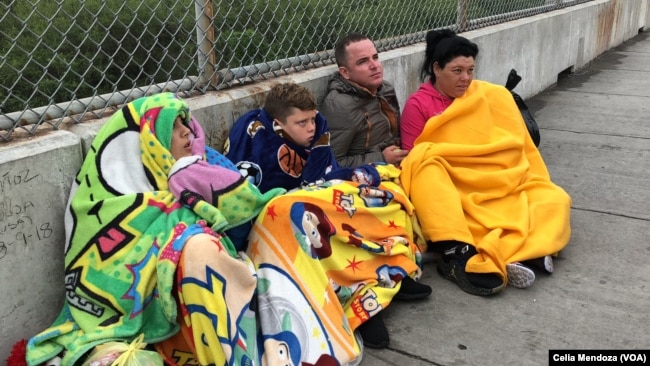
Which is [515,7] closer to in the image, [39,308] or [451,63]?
[451,63]

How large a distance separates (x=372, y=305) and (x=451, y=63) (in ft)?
5.76

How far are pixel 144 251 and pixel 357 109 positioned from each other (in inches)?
69.4

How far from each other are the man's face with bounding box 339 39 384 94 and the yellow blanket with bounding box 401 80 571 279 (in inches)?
17.0

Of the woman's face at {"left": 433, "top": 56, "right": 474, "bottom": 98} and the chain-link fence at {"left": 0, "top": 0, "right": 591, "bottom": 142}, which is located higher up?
the woman's face at {"left": 433, "top": 56, "right": 474, "bottom": 98}

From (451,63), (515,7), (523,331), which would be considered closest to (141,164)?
(523,331)

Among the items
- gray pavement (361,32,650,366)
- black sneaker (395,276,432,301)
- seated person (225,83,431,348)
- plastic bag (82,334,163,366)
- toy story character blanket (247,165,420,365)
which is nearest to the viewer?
plastic bag (82,334,163,366)

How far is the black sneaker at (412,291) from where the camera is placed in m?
3.14

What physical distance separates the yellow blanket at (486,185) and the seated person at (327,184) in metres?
0.20

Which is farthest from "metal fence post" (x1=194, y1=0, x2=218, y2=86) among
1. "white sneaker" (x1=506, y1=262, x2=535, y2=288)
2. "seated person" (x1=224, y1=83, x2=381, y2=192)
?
"white sneaker" (x1=506, y1=262, x2=535, y2=288)

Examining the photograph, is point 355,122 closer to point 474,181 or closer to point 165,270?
point 474,181

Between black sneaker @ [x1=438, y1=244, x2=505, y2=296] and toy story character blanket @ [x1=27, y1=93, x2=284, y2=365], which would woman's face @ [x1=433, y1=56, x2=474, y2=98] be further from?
toy story character blanket @ [x1=27, y1=93, x2=284, y2=365]

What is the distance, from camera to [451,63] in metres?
3.95

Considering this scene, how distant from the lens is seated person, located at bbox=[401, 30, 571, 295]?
3336mm

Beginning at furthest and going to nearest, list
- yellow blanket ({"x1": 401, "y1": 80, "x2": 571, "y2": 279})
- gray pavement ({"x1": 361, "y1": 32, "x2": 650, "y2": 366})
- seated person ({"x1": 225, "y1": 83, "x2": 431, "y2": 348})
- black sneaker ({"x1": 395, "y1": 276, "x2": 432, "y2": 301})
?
yellow blanket ({"x1": 401, "y1": 80, "x2": 571, "y2": 279}) < black sneaker ({"x1": 395, "y1": 276, "x2": 432, "y2": 301}) < seated person ({"x1": 225, "y1": 83, "x2": 431, "y2": 348}) < gray pavement ({"x1": 361, "y1": 32, "x2": 650, "y2": 366})
